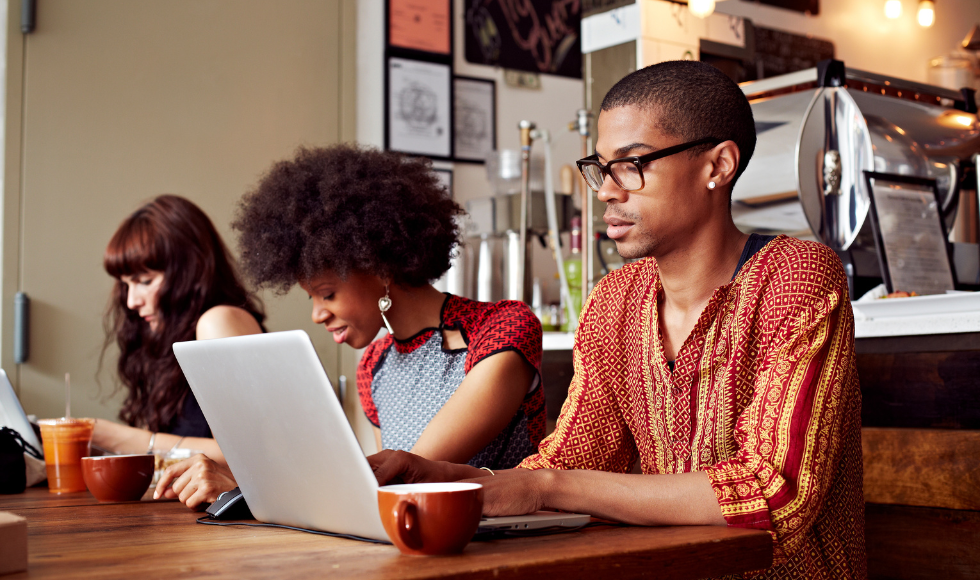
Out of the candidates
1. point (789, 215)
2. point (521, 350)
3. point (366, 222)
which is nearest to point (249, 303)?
point (366, 222)

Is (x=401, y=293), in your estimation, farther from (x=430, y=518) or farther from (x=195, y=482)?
(x=430, y=518)

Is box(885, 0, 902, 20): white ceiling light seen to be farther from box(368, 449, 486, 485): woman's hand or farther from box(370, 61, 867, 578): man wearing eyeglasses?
box(368, 449, 486, 485): woman's hand

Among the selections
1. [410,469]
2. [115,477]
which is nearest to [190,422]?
[115,477]

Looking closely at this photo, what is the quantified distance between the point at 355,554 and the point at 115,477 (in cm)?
59

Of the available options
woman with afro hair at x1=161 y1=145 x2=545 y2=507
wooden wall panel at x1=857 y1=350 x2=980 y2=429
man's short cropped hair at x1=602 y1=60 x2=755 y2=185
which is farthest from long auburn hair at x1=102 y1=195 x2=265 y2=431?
wooden wall panel at x1=857 y1=350 x2=980 y2=429

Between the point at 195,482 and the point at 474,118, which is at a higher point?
the point at 474,118

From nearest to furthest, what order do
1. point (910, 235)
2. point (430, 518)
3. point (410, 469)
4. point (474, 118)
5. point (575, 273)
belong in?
point (430, 518)
point (410, 469)
point (910, 235)
point (575, 273)
point (474, 118)

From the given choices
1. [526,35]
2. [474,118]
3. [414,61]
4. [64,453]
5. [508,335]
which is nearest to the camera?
[64,453]

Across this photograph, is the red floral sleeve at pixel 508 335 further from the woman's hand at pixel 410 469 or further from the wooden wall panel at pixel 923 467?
the wooden wall panel at pixel 923 467

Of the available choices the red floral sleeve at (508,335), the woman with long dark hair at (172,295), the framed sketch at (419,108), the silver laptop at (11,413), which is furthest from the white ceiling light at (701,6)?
the silver laptop at (11,413)

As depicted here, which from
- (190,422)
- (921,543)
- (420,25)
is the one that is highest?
(420,25)

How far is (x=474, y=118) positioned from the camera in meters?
3.48

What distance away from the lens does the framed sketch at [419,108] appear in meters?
3.30

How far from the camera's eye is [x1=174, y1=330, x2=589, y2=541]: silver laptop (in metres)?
0.77
